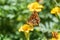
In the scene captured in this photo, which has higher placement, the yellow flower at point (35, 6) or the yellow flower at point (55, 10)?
the yellow flower at point (35, 6)

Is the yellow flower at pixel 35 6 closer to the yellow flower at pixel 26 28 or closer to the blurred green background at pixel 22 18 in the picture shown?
the blurred green background at pixel 22 18

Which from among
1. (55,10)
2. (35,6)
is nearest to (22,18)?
(35,6)

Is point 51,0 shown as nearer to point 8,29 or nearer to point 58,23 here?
point 58,23

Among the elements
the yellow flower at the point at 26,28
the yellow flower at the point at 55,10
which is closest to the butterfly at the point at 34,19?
the yellow flower at the point at 26,28

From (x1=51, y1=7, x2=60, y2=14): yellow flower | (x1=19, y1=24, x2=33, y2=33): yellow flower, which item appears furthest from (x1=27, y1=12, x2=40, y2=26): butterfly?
(x1=51, y1=7, x2=60, y2=14): yellow flower

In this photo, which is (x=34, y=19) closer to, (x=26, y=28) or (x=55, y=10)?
(x=26, y=28)

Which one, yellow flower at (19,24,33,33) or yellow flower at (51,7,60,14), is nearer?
yellow flower at (19,24,33,33)

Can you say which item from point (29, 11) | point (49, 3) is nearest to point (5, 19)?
point (29, 11)

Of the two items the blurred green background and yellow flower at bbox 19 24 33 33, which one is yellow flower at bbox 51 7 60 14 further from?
yellow flower at bbox 19 24 33 33
